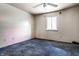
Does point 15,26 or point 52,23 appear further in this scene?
point 15,26

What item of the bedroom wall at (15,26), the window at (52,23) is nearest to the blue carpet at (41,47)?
the bedroom wall at (15,26)

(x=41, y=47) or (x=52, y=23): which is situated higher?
(x=52, y=23)

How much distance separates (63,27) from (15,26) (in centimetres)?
89

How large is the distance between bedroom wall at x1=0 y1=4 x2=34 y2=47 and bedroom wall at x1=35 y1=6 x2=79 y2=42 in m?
0.16

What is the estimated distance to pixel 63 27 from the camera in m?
1.52

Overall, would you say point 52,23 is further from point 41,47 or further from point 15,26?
point 15,26

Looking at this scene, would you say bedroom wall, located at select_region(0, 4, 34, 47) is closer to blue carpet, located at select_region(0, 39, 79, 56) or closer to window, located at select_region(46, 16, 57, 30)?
blue carpet, located at select_region(0, 39, 79, 56)

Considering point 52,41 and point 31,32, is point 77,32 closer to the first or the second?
point 52,41

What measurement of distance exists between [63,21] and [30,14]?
0.61m

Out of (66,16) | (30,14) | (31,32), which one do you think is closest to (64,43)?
(66,16)

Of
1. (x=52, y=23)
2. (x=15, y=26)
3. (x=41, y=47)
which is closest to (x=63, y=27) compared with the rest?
(x=52, y=23)

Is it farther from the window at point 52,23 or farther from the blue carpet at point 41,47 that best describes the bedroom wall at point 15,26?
the window at point 52,23

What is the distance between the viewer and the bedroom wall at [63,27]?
4.89 feet

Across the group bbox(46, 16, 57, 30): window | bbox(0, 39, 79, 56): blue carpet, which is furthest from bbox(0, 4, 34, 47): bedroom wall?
bbox(46, 16, 57, 30): window
